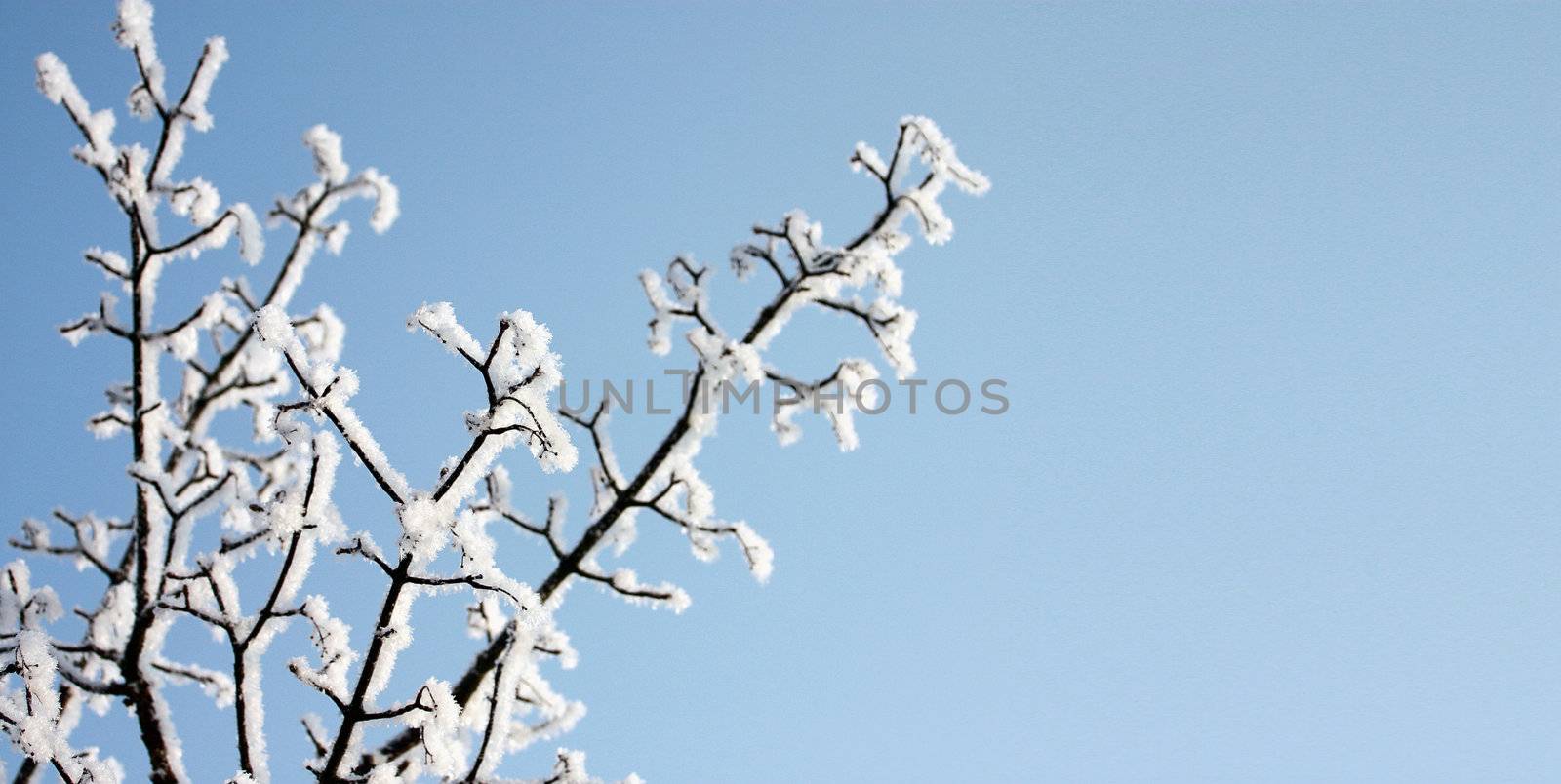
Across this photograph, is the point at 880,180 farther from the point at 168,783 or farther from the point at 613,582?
the point at 168,783

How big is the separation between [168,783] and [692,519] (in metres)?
Answer: 1.66

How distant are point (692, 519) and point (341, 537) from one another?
127 cm

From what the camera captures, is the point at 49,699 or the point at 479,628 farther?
the point at 479,628

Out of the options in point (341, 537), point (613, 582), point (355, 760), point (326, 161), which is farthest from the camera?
point (326, 161)

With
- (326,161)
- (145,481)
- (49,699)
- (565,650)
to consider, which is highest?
(326,161)

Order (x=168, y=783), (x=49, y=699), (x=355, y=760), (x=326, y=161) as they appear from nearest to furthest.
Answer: (x=355, y=760)
(x=49, y=699)
(x=168, y=783)
(x=326, y=161)

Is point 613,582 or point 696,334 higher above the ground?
point 696,334

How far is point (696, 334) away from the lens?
113 inches

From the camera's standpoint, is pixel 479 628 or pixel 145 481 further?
pixel 479 628

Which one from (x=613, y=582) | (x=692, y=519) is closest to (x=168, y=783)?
(x=613, y=582)

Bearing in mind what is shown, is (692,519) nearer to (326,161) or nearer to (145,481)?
(145,481)

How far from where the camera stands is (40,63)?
3.04 meters

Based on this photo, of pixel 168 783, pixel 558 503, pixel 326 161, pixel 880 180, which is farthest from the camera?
pixel 326 161

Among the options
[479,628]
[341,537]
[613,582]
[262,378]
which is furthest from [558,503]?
[262,378]
